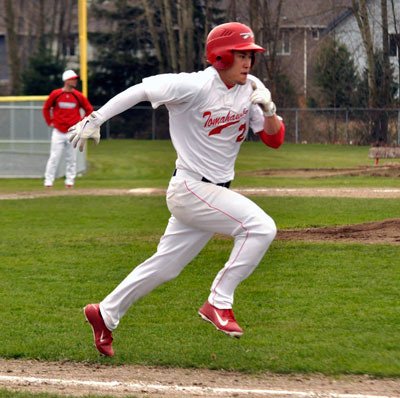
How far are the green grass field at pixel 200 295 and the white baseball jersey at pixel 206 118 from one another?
1.25m

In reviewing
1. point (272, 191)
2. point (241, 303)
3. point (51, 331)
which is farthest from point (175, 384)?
point (272, 191)

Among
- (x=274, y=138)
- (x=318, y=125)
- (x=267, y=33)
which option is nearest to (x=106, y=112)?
(x=274, y=138)

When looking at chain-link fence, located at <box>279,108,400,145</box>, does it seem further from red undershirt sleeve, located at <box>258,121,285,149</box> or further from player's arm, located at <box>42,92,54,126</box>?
red undershirt sleeve, located at <box>258,121,285,149</box>

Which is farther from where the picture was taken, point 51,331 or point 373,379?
point 51,331

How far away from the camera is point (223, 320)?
7156 millimetres

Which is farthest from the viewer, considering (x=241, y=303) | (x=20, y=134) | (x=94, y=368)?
(x=20, y=134)

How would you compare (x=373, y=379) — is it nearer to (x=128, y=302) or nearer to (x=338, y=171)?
(x=128, y=302)

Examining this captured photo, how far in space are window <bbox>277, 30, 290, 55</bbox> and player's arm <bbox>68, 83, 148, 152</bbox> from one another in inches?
2006

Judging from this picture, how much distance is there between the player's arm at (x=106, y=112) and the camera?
22.0ft

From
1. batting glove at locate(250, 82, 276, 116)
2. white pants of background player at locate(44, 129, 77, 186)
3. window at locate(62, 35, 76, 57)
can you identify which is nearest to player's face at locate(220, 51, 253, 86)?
batting glove at locate(250, 82, 276, 116)

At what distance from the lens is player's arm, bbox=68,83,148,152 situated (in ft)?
22.0

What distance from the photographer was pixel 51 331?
26.2 feet

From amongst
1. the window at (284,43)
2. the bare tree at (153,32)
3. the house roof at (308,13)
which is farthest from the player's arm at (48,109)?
the window at (284,43)

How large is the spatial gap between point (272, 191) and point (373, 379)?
1401cm
